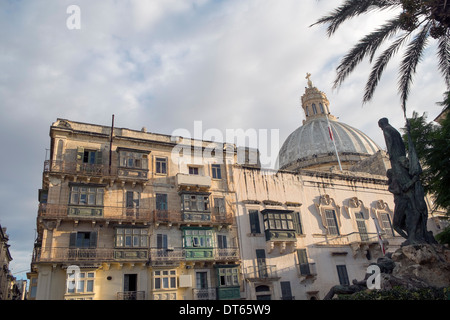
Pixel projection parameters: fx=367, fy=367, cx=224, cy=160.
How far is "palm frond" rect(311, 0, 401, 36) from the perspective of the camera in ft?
49.7

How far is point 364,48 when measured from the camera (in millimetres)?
16375

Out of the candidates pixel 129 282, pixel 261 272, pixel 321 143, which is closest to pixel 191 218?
pixel 129 282

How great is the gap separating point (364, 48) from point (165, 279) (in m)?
19.8

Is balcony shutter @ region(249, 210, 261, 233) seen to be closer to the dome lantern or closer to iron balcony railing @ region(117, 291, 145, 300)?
iron balcony railing @ region(117, 291, 145, 300)

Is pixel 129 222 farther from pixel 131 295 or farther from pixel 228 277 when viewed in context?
pixel 228 277

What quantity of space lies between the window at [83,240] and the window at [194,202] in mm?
7024

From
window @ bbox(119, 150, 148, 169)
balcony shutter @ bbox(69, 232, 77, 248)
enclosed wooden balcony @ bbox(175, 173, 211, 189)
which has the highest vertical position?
window @ bbox(119, 150, 148, 169)

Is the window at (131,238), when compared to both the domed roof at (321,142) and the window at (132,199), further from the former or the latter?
the domed roof at (321,142)

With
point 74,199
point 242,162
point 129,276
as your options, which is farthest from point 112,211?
point 242,162

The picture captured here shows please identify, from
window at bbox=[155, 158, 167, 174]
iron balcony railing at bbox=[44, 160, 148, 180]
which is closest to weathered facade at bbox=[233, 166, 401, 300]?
window at bbox=[155, 158, 167, 174]

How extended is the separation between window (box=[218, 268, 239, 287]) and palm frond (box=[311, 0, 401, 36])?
62.8 ft

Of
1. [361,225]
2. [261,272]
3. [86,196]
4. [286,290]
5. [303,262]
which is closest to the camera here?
[86,196]

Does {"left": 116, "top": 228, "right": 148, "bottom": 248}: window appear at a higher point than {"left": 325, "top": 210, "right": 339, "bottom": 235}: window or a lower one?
lower
